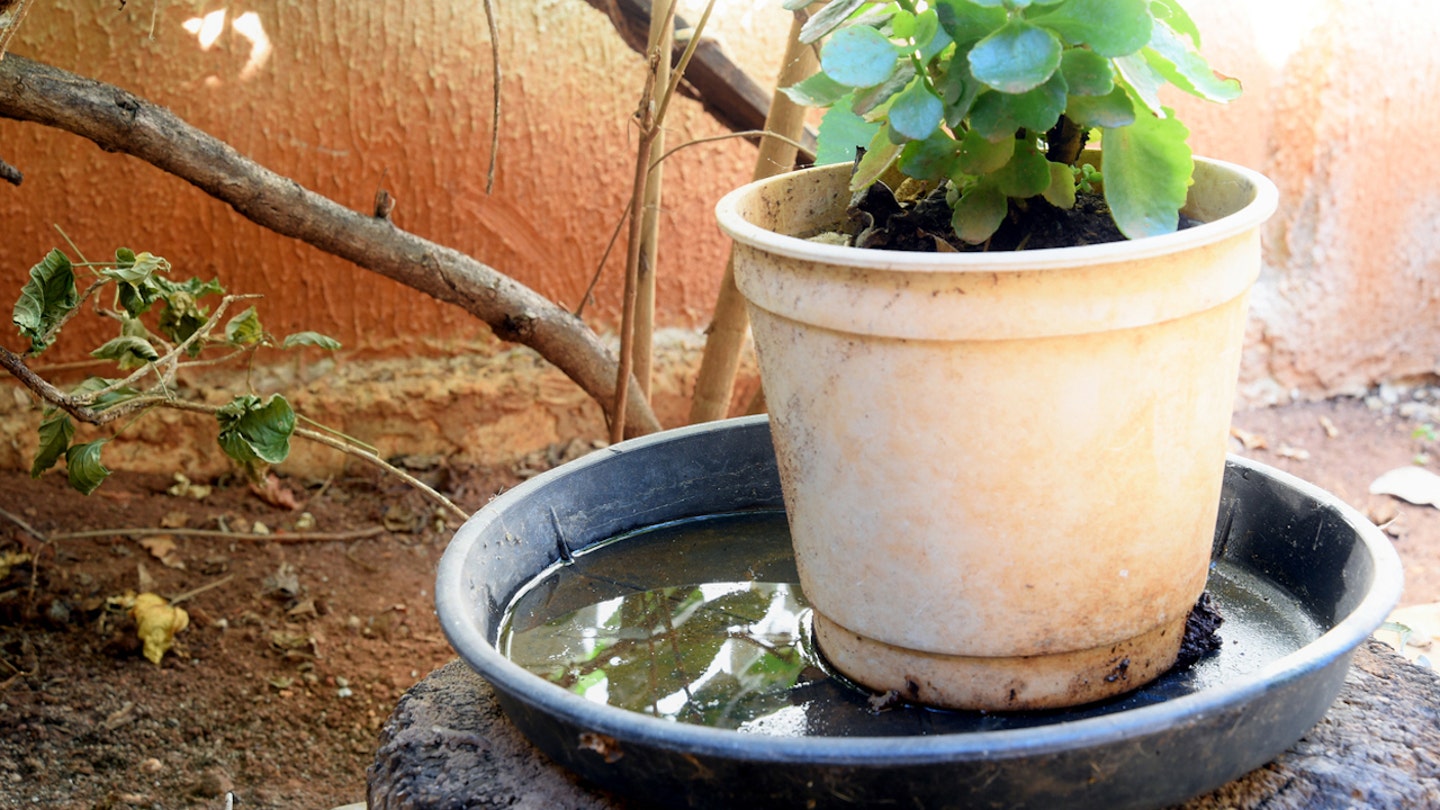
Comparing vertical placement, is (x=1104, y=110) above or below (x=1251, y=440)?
above

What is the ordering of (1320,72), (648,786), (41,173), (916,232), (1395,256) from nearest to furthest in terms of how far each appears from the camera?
(648,786), (916,232), (41,173), (1320,72), (1395,256)

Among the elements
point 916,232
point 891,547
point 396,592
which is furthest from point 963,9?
point 396,592

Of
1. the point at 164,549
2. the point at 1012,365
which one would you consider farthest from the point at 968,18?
the point at 164,549

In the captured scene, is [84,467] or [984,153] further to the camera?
[84,467]

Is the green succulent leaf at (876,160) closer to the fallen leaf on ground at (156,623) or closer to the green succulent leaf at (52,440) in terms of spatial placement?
the green succulent leaf at (52,440)

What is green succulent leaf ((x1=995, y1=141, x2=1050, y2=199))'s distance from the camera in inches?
38.1

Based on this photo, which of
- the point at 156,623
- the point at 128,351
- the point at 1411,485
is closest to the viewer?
the point at 128,351

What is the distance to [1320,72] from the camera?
2.80 m

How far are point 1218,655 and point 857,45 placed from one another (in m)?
0.63

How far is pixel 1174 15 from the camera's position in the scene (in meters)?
0.99

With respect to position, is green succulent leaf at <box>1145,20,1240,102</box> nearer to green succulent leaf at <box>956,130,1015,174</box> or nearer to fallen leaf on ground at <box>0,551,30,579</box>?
green succulent leaf at <box>956,130,1015,174</box>

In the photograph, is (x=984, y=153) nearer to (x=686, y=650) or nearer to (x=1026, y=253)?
(x=1026, y=253)

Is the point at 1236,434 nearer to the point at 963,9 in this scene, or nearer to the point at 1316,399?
the point at 1316,399

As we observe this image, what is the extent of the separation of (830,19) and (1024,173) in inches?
8.0
